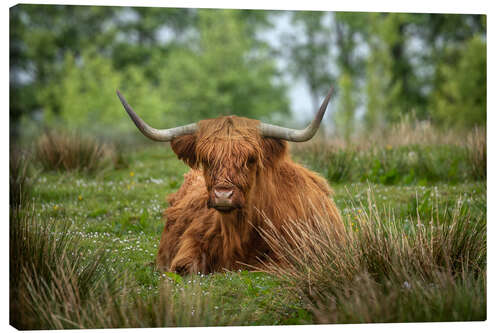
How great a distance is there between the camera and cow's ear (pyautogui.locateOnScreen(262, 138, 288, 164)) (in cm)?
513

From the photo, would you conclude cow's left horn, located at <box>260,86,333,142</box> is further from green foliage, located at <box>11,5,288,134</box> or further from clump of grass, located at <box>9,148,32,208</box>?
clump of grass, located at <box>9,148,32,208</box>

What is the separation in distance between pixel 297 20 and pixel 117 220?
9.69 feet

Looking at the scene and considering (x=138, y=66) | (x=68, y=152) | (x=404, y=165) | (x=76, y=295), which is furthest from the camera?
(x=138, y=66)

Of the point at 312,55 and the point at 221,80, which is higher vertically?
the point at 312,55

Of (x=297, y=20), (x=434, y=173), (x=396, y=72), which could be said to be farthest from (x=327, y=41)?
(x=434, y=173)

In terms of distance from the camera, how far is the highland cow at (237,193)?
479 centimetres

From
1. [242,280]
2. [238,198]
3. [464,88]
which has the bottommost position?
[242,280]

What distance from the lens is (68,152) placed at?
22.2 feet

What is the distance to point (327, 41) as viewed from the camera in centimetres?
Result: 623

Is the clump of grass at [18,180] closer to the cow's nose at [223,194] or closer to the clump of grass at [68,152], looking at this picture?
the clump of grass at [68,152]

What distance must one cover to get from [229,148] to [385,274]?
1.70 metres

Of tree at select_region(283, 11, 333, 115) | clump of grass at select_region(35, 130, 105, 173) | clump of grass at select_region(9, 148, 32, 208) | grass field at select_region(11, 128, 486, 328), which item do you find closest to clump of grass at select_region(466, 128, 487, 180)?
grass field at select_region(11, 128, 486, 328)

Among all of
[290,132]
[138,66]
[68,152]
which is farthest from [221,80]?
[290,132]

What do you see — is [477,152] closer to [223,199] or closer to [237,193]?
[237,193]
